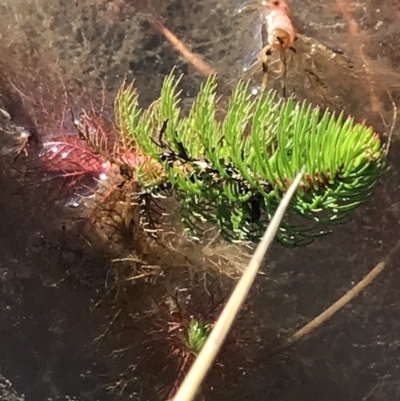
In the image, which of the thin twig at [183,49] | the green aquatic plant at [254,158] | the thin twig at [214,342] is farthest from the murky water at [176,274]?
the thin twig at [214,342]

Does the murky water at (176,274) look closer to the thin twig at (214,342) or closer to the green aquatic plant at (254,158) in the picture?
the green aquatic plant at (254,158)

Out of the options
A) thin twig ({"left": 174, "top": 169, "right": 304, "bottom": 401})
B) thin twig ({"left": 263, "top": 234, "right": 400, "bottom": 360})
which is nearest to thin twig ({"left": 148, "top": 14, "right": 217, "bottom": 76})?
thin twig ({"left": 263, "top": 234, "right": 400, "bottom": 360})

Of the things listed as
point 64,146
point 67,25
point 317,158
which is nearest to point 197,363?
point 317,158

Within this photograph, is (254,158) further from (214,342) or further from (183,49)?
(183,49)

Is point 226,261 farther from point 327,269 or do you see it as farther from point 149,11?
point 149,11

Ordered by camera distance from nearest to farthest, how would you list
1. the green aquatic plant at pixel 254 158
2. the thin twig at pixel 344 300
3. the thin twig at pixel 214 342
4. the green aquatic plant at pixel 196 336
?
1. the thin twig at pixel 214 342
2. the green aquatic plant at pixel 254 158
3. the green aquatic plant at pixel 196 336
4. the thin twig at pixel 344 300

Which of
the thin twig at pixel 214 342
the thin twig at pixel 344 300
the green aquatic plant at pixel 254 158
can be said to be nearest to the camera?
the thin twig at pixel 214 342

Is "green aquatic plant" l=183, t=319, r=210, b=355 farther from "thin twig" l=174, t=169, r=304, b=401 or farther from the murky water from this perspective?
"thin twig" l=174, t=169, r=304, b=401
